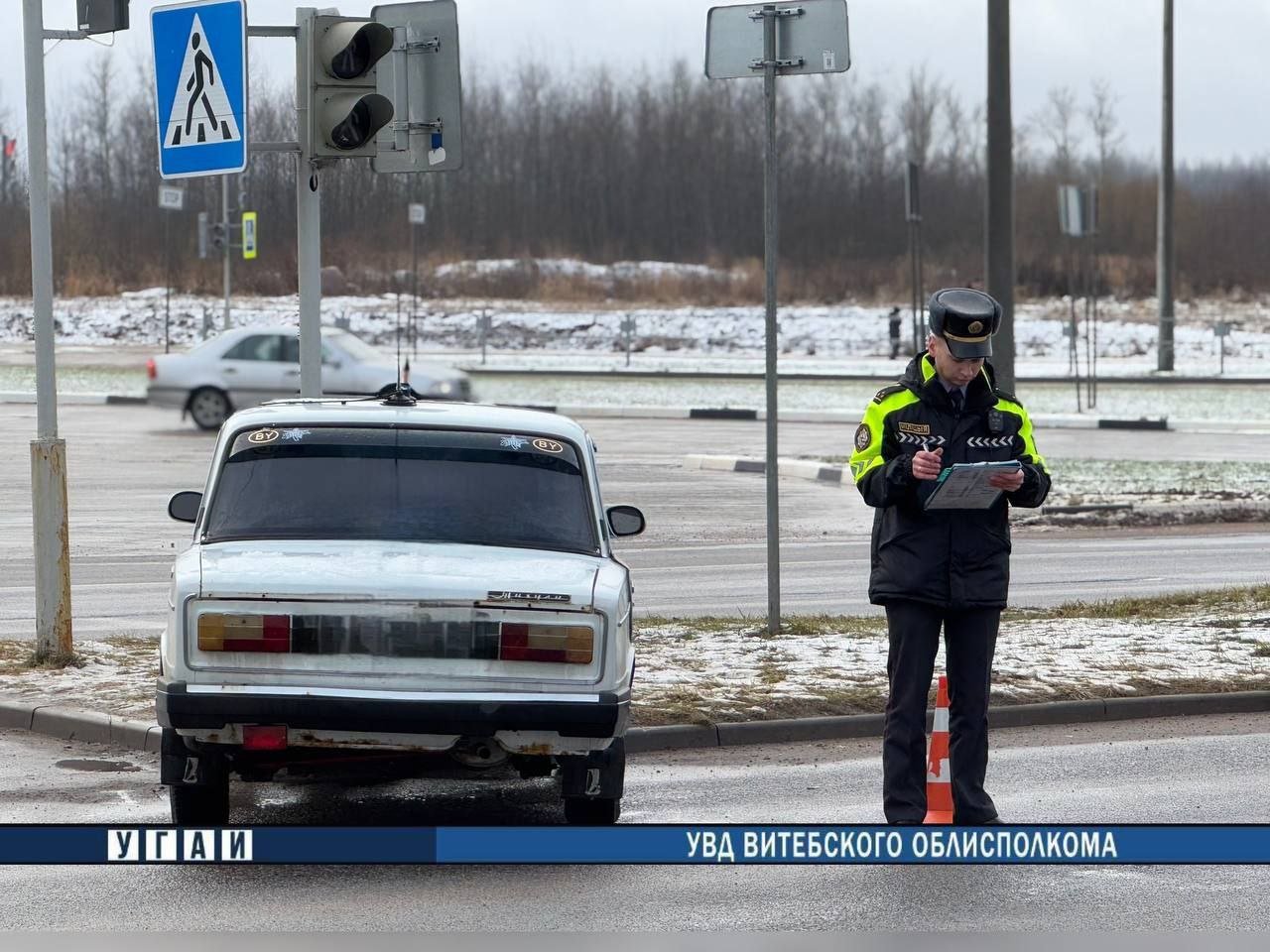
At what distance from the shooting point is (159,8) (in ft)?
32.4

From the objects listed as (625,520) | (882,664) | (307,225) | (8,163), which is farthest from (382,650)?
(8,163)

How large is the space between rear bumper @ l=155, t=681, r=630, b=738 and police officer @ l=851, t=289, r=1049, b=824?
4.04 ft

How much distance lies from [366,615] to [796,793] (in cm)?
212

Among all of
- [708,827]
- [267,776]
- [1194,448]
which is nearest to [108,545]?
[267,776]

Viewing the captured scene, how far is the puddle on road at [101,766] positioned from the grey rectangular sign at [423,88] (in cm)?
346

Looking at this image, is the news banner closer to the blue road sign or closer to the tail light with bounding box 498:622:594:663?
the tail light with bounding box 498:622:594:663

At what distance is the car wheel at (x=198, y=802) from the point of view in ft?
21.7

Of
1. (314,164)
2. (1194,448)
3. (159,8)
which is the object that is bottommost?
(1194,448)

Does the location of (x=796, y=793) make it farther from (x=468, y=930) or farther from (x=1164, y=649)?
(x=1164, y=649)

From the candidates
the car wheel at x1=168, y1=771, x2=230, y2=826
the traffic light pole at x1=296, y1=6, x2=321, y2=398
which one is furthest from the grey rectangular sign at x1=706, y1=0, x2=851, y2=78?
the car wheel at x1=168, y1=771, x2=230, y2=826

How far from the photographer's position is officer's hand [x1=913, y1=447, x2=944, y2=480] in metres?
6.36

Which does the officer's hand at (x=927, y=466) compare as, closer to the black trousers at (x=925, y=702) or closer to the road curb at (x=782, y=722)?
the black trousers at (x=925, y=702)

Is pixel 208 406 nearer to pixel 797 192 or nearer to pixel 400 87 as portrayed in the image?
pixel 400 87

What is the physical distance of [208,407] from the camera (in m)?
27.9
